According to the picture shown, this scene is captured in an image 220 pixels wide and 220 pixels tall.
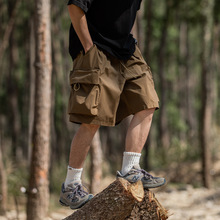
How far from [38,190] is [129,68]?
3466mm

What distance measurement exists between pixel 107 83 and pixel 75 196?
1.10 m

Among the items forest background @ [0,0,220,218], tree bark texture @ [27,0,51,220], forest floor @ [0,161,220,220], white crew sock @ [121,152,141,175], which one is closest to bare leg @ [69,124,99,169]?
white crew sock @ [121,152,141,175]

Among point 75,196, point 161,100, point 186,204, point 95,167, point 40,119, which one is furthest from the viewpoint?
point 161,100

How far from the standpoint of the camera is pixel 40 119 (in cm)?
688

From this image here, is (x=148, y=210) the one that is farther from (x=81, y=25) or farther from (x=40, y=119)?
(x=40, y=119)

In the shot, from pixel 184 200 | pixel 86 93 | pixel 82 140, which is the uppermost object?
pixel 86 93

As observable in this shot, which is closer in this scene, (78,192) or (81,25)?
(81,25)

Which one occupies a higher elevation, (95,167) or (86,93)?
(86,93)

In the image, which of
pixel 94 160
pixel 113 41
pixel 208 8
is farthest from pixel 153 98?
pixel 208 8

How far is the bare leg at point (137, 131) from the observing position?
156 inches

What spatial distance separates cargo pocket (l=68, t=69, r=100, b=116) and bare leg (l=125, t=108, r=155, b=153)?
0.40 meters

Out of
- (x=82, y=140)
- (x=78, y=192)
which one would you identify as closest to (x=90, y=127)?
(x=82, y=140)

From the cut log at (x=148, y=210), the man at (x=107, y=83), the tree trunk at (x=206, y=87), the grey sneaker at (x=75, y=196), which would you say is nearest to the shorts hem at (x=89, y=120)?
the man at (x=107, y=83)

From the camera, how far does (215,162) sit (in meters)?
15.4
